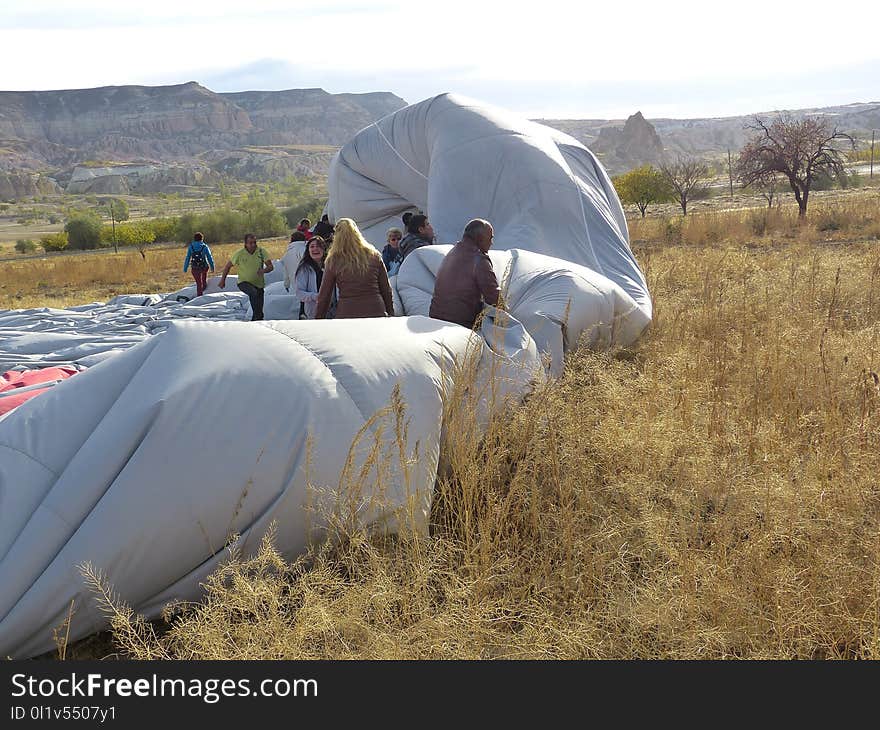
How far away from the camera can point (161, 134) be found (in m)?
121

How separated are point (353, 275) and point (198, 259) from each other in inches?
230

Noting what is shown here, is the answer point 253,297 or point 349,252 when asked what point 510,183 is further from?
point 349,252

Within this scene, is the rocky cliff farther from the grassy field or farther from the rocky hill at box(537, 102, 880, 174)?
the grassy field

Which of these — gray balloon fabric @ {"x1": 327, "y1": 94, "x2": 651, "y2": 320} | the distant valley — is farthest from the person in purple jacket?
the distant valley

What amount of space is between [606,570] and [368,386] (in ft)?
3.58

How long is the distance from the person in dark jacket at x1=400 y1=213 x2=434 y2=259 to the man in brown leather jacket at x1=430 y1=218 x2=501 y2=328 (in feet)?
8.08

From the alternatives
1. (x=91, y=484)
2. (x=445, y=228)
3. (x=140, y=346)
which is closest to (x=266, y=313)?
(x=445, y=228)

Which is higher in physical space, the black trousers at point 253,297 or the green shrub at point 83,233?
the green shrub at point 83,233

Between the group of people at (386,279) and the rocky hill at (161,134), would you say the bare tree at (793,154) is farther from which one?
the rocky hill at (161,134)

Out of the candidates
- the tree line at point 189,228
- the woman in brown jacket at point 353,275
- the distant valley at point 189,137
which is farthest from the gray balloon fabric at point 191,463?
the distant valley at point 189,137

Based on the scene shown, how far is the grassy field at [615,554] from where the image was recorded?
2348 mm

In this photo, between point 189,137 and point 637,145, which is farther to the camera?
point 189,137

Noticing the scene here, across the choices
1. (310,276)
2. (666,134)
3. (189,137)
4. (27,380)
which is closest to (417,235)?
(310,276)

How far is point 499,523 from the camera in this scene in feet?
9.12
